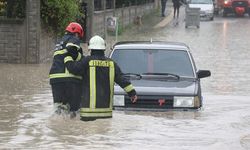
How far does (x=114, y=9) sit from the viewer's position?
32.8 metres

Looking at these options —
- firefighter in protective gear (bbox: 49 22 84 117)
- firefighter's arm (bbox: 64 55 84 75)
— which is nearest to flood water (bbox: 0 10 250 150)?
Result: firefighter in protective gear (bbox: 49 22 84 117)

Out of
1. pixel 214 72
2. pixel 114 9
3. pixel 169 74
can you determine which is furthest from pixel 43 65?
pixel 114 9

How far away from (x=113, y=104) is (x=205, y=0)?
36.0 m

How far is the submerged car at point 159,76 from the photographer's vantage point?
10328 mm

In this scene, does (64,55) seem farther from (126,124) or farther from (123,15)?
(123,15)

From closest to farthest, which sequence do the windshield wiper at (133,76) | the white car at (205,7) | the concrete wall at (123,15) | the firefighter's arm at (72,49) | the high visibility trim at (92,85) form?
the high visibility trim at (92,85) → the firefighter's arm at (72,49) → the windshield wiper at (133,76) → the concrete wall at (123,15) → the white car at (205,7)

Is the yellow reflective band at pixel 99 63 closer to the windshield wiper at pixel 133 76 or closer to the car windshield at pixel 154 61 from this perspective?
the windshield wiper at pixel 133 76

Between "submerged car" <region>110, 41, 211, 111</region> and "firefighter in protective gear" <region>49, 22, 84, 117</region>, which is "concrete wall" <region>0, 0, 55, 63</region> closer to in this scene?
"submerged car" <region>110, 41, 211, 111</region>

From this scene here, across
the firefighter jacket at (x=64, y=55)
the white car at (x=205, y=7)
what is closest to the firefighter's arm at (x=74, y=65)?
the firefighter jacket at (x=64, y=55)

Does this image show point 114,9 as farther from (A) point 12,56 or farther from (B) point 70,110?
(B) point 70,110

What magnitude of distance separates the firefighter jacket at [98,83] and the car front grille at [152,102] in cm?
82

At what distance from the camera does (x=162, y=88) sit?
10430 mm

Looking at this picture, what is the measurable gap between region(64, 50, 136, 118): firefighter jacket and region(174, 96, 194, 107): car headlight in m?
1.07

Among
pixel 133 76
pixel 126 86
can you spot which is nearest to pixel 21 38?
pixel 133 76
